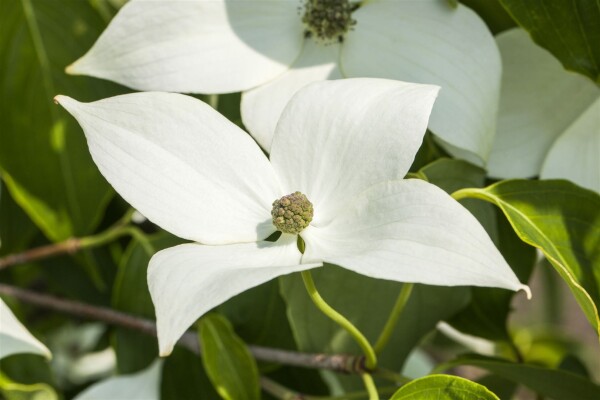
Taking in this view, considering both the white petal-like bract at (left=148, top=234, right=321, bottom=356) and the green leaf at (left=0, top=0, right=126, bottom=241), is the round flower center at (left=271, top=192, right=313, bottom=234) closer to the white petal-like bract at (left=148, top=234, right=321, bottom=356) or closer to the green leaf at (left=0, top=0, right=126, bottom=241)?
the white petal-like bract at (left=148, top=234, right=321, bottom=356)

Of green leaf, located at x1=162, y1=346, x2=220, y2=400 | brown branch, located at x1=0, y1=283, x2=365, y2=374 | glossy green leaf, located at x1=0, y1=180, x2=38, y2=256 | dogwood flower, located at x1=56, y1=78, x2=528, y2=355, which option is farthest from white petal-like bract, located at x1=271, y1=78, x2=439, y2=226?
glossy green leaf, located at x1=0, y1=180, x2=38, y2=256

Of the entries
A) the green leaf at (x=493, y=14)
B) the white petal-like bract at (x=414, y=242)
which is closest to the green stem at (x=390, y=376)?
the white petal-like bract at (x=414, y=242)

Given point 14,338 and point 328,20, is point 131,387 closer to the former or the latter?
point 14,338

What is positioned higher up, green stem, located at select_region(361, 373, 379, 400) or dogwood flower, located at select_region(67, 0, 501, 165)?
A: dogwood flower, located at select_region(67, 0, 501, 165)

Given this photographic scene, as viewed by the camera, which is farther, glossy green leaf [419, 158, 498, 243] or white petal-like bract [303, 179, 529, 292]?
glossy green leaf [419, 158, 498, 243]

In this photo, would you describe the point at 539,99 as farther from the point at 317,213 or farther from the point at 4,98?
the point at 4,98

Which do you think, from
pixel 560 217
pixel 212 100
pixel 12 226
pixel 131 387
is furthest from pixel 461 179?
pixel 12 226
